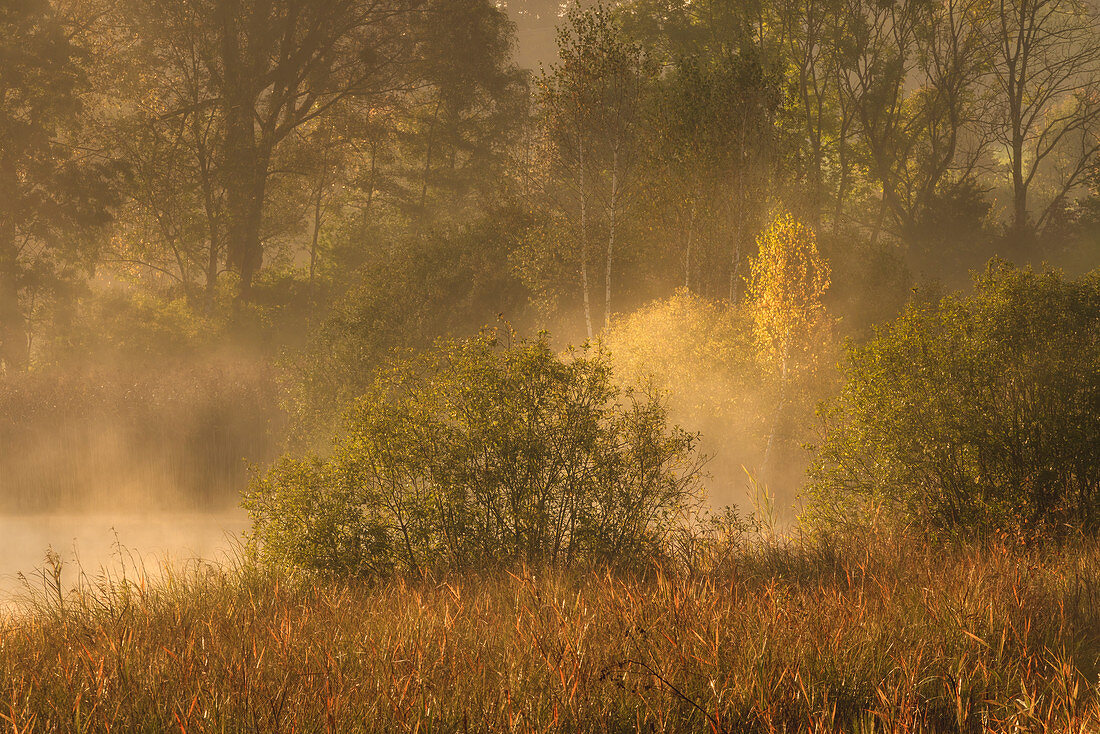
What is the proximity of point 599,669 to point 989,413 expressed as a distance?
7.53 m

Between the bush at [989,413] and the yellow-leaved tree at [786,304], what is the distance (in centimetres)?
A: 774

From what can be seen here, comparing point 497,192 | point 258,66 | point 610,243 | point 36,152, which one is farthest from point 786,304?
point 36,152

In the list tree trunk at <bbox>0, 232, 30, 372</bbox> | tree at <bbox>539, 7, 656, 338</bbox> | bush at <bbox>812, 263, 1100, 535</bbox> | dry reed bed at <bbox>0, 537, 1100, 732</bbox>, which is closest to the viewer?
dry reed bed at <bbox>0, 537, 1100, 732</bbox>

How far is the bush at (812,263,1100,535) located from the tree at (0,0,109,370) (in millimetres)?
26990

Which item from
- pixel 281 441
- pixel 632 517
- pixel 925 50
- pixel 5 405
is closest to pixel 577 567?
pixel 632 517

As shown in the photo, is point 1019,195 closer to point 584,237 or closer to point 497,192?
point 584,237

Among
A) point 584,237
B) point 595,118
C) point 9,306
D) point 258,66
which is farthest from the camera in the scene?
point 258,66

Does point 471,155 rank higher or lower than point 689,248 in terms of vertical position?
higher

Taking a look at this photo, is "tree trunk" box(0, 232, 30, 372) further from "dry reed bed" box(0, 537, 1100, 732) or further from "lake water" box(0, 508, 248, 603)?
"dry reed bed" box(0, 537, 1100, 732)

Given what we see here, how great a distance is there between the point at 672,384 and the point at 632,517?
1148 centimetres

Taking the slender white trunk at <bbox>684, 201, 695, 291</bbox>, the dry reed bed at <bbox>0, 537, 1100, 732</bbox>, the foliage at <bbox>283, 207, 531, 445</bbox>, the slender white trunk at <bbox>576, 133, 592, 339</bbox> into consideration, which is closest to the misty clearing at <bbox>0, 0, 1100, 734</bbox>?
the dry reed bed at <bbox>0, 537, 1100, 732</bbox>

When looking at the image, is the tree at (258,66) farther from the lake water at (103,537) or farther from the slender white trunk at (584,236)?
the lake water at (103,537)

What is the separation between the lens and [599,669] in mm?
3629

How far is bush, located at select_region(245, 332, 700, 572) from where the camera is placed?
8578 mm
